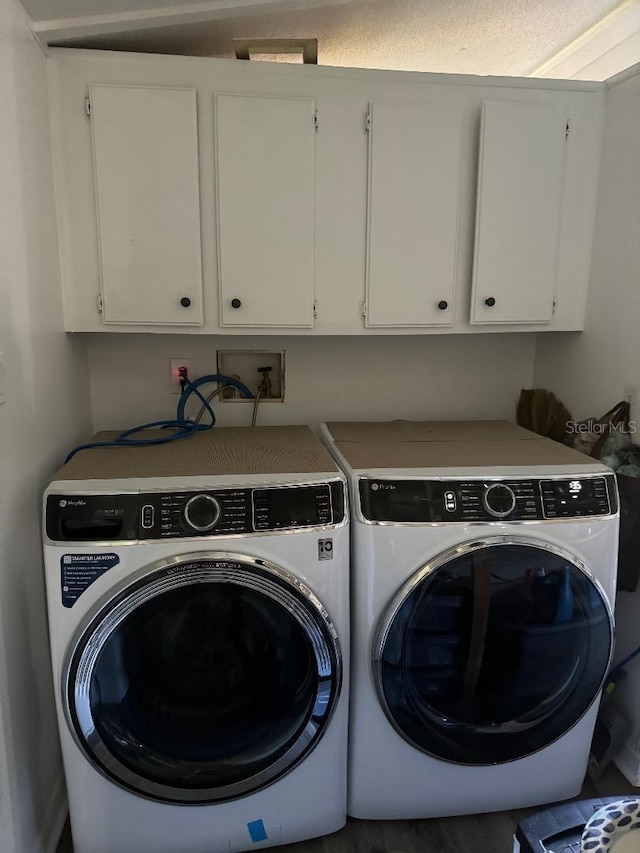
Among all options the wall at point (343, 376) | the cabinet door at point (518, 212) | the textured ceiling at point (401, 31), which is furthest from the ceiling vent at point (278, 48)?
the wall at point (343, 376)

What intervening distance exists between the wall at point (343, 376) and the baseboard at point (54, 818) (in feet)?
3.68

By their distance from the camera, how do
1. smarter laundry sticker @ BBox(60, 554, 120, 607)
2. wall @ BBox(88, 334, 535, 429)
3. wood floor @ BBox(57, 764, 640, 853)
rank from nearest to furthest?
smarter laundry sticker @ BBox(60, 554, 120, 607) → wood floor @ BBox(57, 764, 640, 853) → wall @ BBox(88, 334, 535, 429)

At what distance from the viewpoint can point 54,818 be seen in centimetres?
156

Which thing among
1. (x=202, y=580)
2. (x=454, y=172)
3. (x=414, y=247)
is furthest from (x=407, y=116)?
(x=202, y=580)

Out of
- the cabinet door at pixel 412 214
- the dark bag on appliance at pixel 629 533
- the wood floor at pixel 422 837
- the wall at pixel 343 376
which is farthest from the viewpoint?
the wall at pixel 343 376

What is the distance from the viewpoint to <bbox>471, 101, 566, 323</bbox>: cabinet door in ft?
5.85

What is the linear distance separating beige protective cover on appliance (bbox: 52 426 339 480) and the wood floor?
1.02 metres

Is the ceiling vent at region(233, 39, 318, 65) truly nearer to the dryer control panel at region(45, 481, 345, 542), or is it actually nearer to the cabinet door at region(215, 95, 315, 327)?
the cabinet door at region(215, 95, 315, 327)

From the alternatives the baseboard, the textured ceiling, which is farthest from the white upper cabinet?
the baseboard

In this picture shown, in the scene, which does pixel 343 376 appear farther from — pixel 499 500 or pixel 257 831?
pixel 257 831

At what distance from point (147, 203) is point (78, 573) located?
3.48 ft

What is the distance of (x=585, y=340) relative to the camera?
1.98 meters

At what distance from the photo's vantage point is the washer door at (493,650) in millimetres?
1412

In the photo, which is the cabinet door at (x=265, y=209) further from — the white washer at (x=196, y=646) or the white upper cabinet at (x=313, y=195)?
the white washer at (x=196, y=646)
